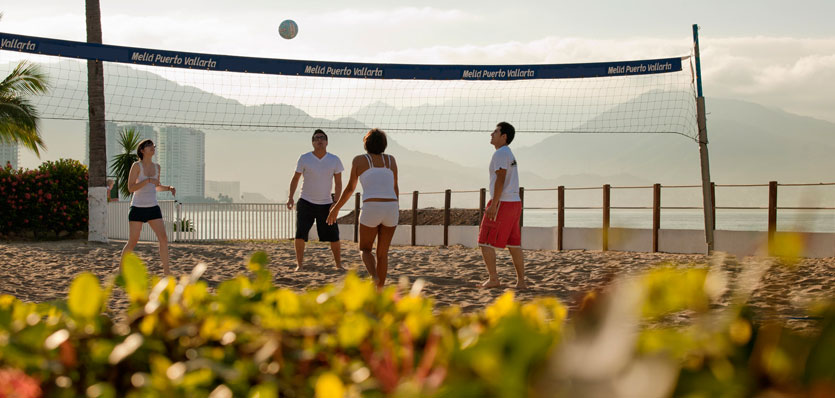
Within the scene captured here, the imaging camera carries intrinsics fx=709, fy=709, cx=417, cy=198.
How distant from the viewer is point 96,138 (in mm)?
13180

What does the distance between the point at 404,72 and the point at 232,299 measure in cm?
1137

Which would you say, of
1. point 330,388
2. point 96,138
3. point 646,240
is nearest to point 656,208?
point 646,240

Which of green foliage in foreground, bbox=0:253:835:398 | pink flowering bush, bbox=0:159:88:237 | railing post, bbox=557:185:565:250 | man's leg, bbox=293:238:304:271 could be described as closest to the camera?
green foliage in foreground, bbox=0:253:835:398

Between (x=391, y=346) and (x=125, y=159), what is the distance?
22.4 meters

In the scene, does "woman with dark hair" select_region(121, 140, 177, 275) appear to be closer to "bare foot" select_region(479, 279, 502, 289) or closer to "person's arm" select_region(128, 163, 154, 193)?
"person's arm" select_region(128, 163, 154, 193)

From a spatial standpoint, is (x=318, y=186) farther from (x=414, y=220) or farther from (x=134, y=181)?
(x=414, y=220)

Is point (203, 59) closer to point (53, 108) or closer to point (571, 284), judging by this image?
point (53, 108)

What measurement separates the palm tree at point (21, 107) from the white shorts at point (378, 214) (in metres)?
16.0

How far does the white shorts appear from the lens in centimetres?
574

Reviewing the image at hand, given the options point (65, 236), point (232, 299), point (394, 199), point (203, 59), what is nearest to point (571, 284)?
point (394, 199)

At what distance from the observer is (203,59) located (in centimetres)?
1157

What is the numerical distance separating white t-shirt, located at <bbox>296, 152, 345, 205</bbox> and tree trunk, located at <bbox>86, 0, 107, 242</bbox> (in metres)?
A: 6.96

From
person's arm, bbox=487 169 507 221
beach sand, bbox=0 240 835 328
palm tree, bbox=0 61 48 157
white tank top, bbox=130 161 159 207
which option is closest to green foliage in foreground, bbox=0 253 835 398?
beach sand, bbox=0 240 835 328

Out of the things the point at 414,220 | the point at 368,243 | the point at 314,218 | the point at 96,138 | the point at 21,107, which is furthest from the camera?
the point at 21,107
